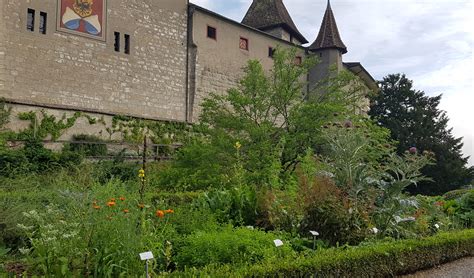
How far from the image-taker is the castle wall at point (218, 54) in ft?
81.1

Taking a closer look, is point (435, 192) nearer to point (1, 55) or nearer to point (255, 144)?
point (255, 144)

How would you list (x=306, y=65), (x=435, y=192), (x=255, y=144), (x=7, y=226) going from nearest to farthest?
(x=7, y=226), (x=255, y=144), (x=306, y=65), (x=435, y=192)

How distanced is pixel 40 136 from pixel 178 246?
1456 cm

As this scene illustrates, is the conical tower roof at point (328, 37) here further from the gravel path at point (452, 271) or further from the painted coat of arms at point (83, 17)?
the gravel path at point (452, 271)

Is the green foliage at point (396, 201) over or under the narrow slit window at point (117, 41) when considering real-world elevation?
under

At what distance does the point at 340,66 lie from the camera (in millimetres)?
32500

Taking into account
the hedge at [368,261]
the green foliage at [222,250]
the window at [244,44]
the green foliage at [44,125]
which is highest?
the window at [244,44]

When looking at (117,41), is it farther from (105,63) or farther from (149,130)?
(149,130)

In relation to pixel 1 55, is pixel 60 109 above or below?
below

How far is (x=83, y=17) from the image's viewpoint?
20.0 meters

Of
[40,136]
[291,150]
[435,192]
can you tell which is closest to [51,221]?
[291,150]

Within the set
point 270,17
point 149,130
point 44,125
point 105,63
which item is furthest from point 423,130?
point 44,125

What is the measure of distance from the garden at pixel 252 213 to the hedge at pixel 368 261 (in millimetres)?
17

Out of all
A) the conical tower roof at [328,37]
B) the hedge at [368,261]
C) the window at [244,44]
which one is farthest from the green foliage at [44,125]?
the conical tower roof at [328,37]
